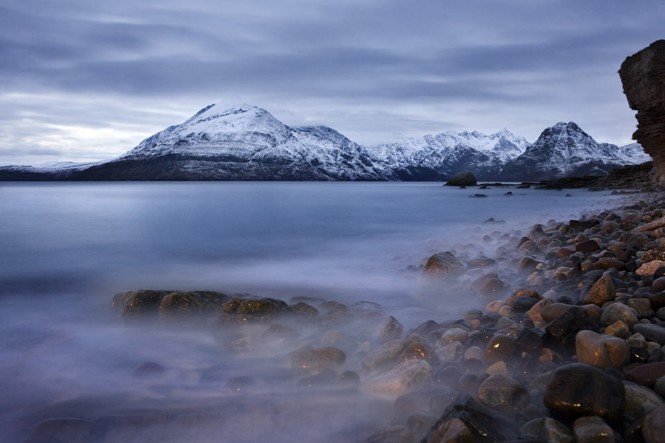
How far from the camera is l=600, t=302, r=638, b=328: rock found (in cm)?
456

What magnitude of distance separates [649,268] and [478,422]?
455 cm

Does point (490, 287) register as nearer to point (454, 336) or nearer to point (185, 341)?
point (454, 336)

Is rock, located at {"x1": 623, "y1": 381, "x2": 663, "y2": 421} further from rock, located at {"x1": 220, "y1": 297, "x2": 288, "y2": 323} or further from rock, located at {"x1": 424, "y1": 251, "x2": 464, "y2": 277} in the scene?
rock, located at {"x1": 424, "y1": 251, "x2": 464, "y2": 277}

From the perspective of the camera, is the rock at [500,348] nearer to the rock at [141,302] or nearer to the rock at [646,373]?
the rock at [646,373]

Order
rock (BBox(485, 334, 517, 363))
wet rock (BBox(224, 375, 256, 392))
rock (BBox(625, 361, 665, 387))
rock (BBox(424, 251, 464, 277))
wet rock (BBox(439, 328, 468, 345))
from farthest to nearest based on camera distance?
rock (BBox(424, 251, 464, 277))
wet rock (BBox(439, 328, 468, 345))
wet rock (BBox(224, 375, 256, 392))
rock (BBox(485, 334, 517, 363))
rock (BBox(625, 361, 665, 387))

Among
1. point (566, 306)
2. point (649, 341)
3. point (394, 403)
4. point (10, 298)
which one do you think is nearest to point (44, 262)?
point (10, 298)

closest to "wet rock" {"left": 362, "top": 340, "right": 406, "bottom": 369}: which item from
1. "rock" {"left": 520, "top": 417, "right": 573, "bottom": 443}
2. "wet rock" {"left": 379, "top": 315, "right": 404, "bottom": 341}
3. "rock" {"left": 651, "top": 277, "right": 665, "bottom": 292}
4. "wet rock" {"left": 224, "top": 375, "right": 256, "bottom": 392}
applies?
"wet rock" {"left": 379, "top": 315, "right": 404, "bottom": 341}

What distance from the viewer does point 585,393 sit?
10.4 feet

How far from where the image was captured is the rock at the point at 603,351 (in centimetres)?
380

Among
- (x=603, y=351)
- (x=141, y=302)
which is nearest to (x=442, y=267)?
(x=141, y=302)

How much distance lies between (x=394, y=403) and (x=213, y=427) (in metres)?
1.59

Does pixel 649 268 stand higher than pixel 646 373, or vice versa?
pixel 649 268

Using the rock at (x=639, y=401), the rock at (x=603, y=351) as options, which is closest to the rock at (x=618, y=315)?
the rock at (x=603, y=351)

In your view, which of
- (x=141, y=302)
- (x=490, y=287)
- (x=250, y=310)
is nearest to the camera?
(x=250, y=310)
